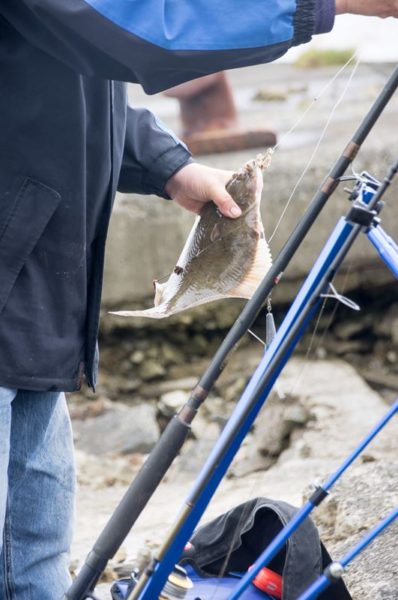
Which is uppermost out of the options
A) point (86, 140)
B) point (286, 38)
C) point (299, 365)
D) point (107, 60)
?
point (286, 38)

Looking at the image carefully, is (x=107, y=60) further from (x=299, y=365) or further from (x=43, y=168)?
(x=299, y=365)

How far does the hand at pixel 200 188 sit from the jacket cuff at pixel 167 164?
0.01 metres

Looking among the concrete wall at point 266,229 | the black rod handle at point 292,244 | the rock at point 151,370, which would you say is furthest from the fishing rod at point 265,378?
the rock at point 151,370

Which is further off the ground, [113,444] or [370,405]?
[370,405]

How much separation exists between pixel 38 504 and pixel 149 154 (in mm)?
844

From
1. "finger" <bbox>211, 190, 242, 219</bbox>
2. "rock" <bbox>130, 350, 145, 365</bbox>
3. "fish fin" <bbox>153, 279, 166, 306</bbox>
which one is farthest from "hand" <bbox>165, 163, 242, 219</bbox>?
"rock" <bbox>130, 350, 145, 365</bbox>

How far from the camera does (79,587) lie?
182 centimetres

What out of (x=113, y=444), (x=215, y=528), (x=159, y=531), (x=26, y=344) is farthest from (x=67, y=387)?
(x=113, y=444)

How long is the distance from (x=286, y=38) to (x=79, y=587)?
3.27ft

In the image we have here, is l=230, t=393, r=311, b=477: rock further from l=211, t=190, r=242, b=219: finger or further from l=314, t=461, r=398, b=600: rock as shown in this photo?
l=211, t=190, r=242, b=219: finger

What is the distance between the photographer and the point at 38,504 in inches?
95.0

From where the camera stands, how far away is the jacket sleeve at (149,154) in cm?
238

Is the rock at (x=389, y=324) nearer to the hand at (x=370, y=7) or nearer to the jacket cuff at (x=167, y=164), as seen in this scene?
the jacket cuff at (x=167, y=164)

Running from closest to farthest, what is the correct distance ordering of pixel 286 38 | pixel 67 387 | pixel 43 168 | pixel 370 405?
pixel 286 38
pixel 43 168
pixel 67 387
pixel 370 405
